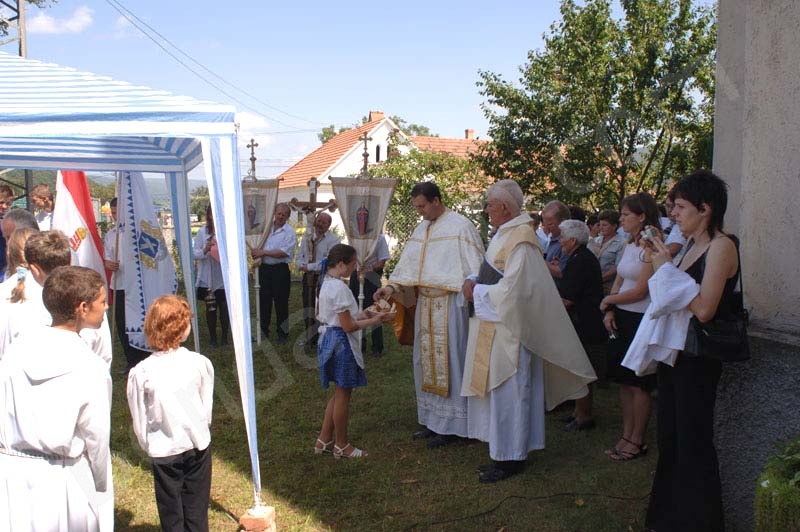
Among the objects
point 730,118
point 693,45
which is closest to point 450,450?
point 730,118

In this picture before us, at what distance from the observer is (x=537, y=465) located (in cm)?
512

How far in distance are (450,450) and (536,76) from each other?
11791 mm

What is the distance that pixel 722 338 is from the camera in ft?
10.8

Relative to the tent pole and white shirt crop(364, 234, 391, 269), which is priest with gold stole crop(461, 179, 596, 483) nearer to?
white shirt crop(364, 234, 391, 269)

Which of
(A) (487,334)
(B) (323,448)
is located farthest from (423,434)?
(A) (487,334)

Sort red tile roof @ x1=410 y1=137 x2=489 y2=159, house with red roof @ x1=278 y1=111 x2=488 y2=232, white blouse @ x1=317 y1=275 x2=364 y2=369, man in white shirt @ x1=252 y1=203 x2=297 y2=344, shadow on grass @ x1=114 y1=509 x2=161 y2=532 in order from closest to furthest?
shadow on grass @ x1=114 y1=509 x2=161 y2=532
white blouse @ x1=317 y1=275 x2=364 y2=369
man in white shirt @ x1=252 y1=203 x2=297 y2=344
house with red roof @ x1=278 y1=111 x2=488 y2=232
red tile roof @ x1=410 y1=137 x2=489 y2=159

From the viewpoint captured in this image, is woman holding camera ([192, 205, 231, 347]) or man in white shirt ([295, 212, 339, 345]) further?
man in white shirt ([295, 212, 339, 345])

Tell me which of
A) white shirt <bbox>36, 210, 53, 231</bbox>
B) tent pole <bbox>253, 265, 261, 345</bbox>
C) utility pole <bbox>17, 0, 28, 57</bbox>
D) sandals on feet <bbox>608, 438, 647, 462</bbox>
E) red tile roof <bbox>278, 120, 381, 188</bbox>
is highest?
utility pole <bbox>17, 0, 28, 57</bbox>

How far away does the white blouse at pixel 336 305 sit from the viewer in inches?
196

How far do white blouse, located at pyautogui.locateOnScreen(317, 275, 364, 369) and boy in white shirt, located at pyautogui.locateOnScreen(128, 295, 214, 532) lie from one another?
1.64 metres

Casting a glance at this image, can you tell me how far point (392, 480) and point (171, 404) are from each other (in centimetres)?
208

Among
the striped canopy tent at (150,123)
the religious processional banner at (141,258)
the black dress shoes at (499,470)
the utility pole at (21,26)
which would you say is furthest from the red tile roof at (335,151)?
the striped canopy tent at (150,123)

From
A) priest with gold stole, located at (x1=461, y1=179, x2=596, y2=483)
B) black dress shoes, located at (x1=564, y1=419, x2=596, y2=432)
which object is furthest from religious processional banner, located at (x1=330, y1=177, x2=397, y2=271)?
priest with gold stole, located at (x1=461, y1=179, x2=596, y2=483)

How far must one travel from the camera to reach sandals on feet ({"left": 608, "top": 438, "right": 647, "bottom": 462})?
5.14 metres
